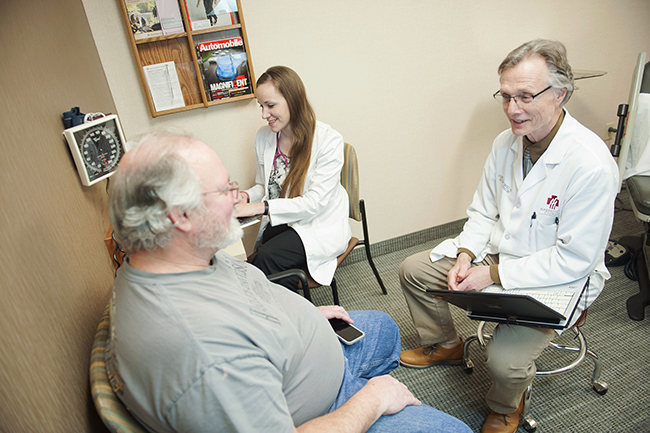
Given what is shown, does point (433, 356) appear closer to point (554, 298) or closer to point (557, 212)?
point (554, 298)

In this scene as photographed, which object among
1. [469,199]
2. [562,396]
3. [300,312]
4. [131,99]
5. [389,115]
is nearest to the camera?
[300,312]

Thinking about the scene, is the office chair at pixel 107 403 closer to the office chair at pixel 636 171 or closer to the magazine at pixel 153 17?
the magazine at pixel 153 17

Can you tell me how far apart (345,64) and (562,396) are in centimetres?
200

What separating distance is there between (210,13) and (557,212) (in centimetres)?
186

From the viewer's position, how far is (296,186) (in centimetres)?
202

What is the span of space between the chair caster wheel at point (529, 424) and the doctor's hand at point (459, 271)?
552 mm

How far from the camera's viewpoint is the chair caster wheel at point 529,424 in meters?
1.47

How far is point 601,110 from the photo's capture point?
3.06 m

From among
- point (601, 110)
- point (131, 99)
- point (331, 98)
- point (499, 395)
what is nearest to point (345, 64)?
point (331, 98)

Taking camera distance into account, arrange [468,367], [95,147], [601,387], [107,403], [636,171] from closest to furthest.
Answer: [107,403] < [95,147] < [601,387] < [468,367] < [636,171]

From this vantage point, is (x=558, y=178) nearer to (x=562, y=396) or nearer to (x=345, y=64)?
(x=562, y=396)

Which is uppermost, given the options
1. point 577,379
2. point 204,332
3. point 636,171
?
point 204,332

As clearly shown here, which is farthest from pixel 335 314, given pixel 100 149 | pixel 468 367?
pixel 100 149

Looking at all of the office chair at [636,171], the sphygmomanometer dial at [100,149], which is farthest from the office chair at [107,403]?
the office chair at [636,171]
